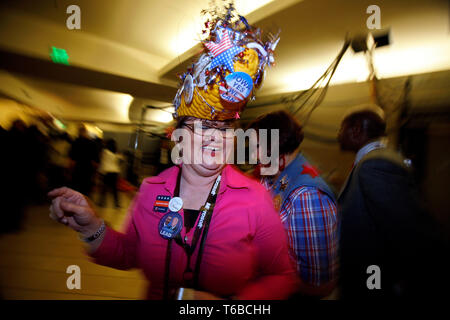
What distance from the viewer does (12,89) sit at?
2.55 feet

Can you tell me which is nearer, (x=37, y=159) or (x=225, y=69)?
(x=225, y=69)

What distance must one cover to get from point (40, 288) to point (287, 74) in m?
1.56

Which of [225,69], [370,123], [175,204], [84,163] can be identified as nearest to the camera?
[225,69]

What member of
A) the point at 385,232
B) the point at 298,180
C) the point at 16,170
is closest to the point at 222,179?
the point at 298,180

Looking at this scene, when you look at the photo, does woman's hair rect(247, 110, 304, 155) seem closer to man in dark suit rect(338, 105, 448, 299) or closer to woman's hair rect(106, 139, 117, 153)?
man in dark suit rect(338, 105, 448, 299)

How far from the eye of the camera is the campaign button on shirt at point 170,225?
606mm

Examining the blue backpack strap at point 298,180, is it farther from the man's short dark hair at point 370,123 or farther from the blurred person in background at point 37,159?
the blurred person in background at point 37,159

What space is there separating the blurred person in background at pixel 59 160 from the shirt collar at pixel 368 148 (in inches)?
52.8

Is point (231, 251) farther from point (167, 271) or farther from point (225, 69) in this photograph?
point (225, 69)

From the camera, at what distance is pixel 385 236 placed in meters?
0.75

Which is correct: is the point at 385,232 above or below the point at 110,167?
below

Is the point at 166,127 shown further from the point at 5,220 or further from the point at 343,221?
the point at 5,220

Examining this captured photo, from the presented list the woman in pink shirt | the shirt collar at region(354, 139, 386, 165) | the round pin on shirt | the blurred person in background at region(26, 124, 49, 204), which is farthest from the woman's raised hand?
the shirt collar at region(354, 139, 386, 165)

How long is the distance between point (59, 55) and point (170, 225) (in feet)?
2.78
